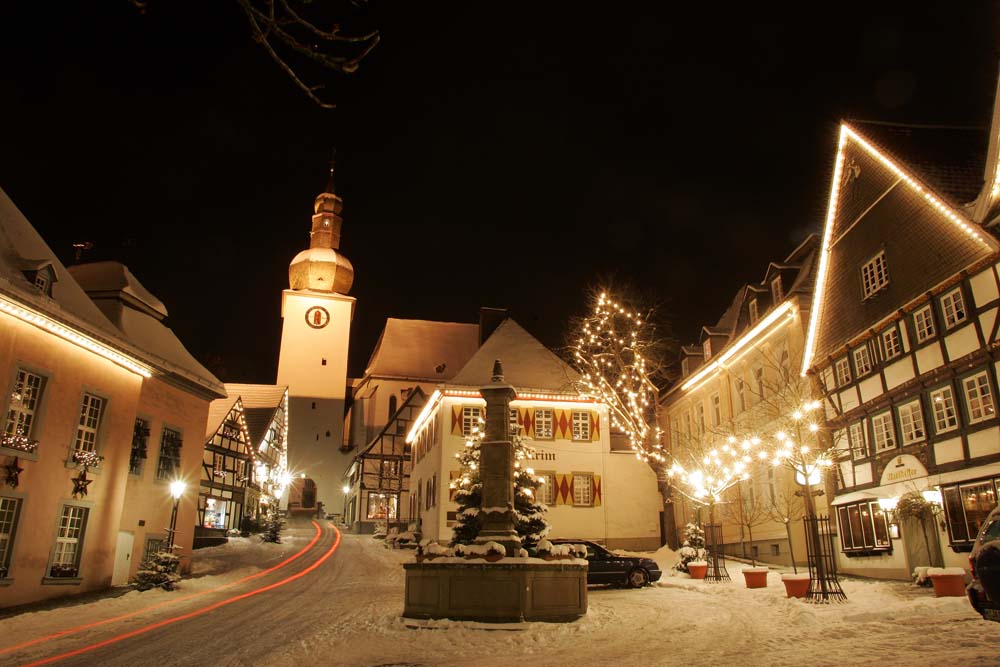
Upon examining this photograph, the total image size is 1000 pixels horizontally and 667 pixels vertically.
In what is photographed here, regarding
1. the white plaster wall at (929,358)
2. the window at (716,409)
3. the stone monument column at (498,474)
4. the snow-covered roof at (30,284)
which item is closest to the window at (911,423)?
the white plaster wall at (929,358)

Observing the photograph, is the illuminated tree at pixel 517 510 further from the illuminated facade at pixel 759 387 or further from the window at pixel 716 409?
the window at pixel 716 409

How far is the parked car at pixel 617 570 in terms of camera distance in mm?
21141

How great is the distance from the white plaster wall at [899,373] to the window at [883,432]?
3.03ft

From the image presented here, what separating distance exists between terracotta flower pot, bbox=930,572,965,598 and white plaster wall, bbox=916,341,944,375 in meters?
6.27

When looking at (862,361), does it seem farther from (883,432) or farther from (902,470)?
(902,470)

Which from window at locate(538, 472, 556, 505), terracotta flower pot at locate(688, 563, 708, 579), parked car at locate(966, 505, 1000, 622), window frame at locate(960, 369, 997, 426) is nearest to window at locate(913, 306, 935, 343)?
window frame at locate(960, 369, 997, 426)

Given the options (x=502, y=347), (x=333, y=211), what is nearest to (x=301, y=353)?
(x=333, y=211)

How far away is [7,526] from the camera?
17375mm

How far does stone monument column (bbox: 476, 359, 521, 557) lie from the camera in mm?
15719

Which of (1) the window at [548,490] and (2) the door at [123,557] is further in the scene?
(1) the window at [548,490]

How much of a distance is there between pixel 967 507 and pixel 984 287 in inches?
199

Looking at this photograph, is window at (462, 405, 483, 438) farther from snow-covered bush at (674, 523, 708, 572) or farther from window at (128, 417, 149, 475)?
window at (128, 417, 149, 475)

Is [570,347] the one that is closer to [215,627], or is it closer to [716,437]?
[716,437]

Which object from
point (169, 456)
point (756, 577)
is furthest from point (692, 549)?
point (169, 456)
